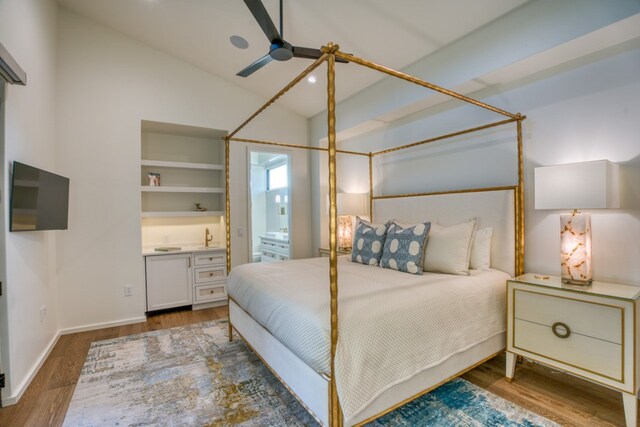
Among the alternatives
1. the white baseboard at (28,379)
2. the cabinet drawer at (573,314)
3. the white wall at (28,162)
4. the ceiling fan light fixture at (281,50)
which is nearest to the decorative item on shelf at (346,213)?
the ceiling fan light fixture at (281,50)

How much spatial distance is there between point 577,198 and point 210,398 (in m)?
2.83

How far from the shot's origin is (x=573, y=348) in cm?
201

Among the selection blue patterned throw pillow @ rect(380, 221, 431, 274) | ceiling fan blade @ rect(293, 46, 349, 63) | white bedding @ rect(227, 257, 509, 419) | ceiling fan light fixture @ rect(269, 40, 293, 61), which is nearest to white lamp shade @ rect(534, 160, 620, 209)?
white bedding @ rect(227, 257, 509, 419)

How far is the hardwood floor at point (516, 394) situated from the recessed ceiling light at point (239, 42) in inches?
140

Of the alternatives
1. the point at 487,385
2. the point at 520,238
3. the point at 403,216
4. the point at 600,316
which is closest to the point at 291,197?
the point at 403,216

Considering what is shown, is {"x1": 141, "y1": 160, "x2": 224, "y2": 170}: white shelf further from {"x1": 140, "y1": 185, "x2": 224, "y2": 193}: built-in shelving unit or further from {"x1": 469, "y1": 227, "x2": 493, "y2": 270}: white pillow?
{"x1": 469, "y1": 227, "x2": 493, "y2": 270}: white pillow

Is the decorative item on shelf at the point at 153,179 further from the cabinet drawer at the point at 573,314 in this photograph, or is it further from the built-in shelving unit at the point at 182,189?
the cabinet drawer at the point at 573,314

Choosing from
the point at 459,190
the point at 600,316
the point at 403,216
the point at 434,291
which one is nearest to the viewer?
the point at 600,316

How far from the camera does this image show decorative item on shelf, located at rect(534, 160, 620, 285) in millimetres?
2014

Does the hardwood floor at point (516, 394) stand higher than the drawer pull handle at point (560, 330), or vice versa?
the drawer pull handle at point (560, 330)

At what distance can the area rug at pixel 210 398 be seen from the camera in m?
1.92

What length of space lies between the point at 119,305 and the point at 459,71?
448 cm

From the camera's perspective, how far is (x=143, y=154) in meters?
4.43

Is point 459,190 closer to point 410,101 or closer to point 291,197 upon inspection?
point 410,101
